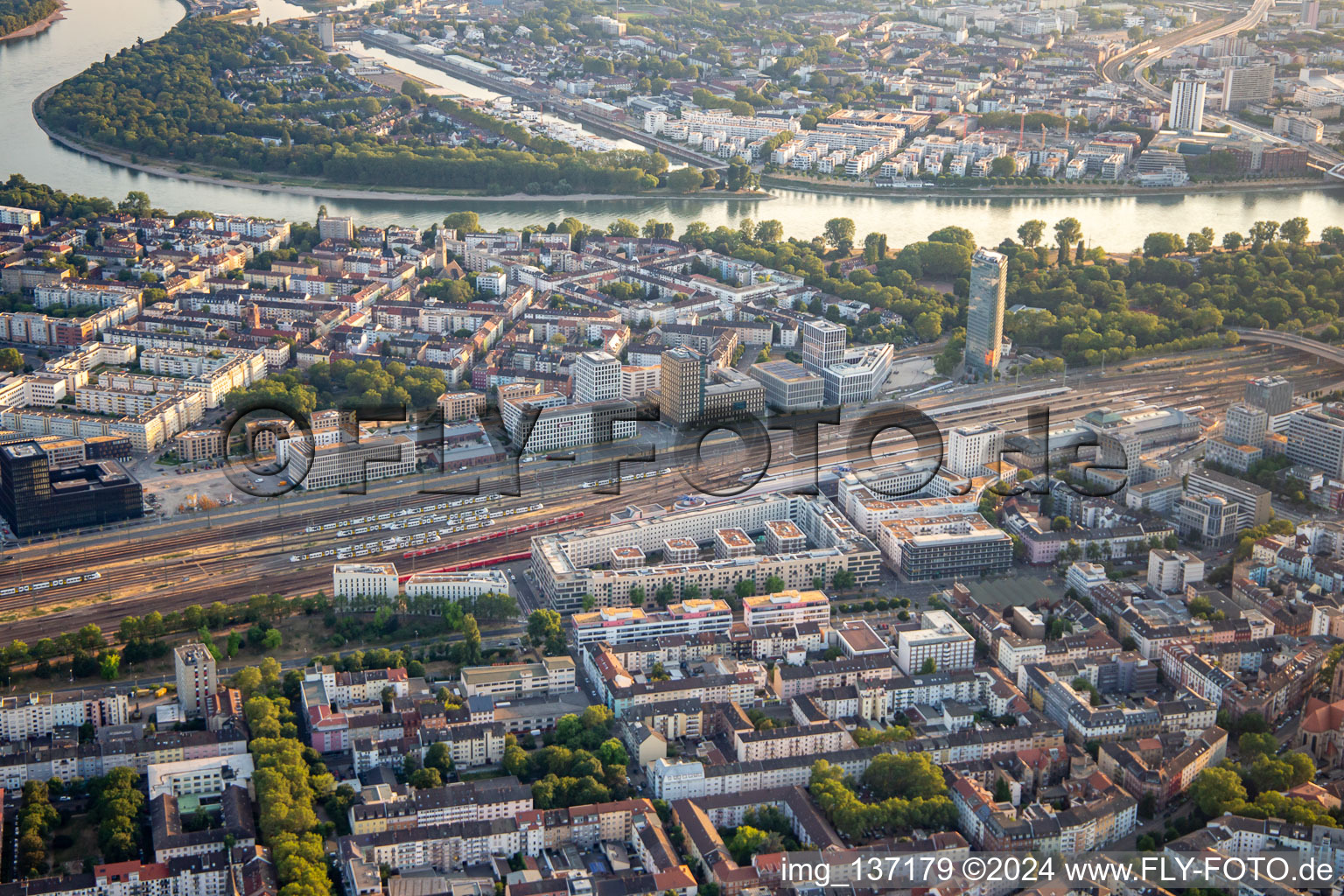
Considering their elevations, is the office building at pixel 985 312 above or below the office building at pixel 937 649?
above

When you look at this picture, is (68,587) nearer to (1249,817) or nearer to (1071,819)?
(1071,819)

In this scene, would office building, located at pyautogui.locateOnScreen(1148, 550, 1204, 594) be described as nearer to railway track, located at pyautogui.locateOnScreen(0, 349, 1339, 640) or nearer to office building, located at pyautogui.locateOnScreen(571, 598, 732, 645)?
railway track, located at pyautogui.locateOnScreen(0, 349, 1339, 640)

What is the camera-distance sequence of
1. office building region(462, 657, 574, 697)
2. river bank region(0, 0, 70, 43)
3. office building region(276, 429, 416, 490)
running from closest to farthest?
office building region(462, 657, 574, 697)
office building region(276, 429, 416, 490)
river bank region(0, 0, 70, 43)

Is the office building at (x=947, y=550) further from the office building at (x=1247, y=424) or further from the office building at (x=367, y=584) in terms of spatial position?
the office building at (x=367, y=584)

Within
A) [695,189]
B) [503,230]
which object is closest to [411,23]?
[695,189]

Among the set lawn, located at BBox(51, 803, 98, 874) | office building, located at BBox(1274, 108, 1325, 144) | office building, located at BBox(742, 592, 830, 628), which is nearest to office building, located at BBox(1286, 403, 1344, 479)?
office building, located at BBox(742, 592, 830, 628)

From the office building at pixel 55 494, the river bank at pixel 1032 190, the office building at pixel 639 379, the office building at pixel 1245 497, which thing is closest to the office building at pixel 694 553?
the office building at pixel 639 379
